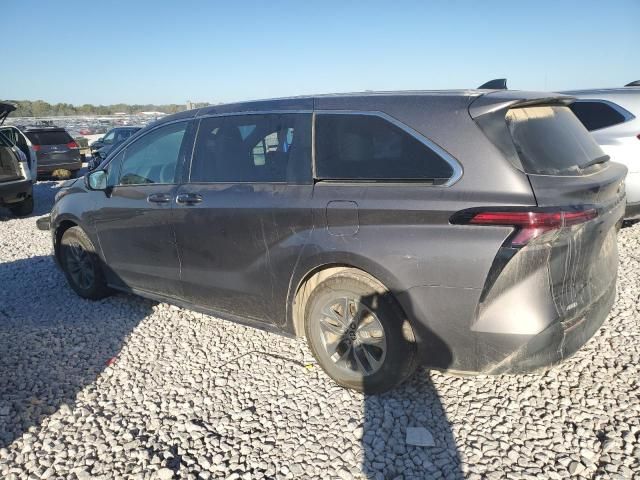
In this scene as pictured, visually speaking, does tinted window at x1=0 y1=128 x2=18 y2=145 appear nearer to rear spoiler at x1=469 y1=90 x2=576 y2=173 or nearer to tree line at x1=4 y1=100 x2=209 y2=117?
rear spoiler at x1=469 y1=90 x2=576 y2=173

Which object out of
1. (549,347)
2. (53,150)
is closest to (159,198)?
(549,347)

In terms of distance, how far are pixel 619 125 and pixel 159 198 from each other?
5.25m

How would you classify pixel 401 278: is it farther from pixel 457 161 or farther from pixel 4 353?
pixel 4 353

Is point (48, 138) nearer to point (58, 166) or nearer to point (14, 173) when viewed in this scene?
point (58, 166)

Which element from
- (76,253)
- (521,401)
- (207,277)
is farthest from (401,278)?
(76,253)

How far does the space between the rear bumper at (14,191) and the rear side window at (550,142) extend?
30.6 feet

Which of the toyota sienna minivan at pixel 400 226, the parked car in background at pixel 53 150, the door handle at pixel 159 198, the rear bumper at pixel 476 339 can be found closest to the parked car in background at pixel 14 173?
the parked car in background at pixel 53 150

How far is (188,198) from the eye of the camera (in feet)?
11.4

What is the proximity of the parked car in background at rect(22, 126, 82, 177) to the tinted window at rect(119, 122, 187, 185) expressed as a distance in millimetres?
12320

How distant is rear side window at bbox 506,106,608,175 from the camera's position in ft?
7.93

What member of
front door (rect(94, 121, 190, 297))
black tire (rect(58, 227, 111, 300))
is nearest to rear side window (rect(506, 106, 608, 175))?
front door (rect(94, 121, 190, 297))

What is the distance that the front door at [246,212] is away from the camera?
297 centimetres

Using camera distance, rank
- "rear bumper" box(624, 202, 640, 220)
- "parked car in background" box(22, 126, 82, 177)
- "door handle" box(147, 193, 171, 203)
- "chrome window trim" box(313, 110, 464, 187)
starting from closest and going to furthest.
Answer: "chrome window trim" box(313, 110, 464, 187)
"door handle" box(147, 193, 171, 203)
"rear bumper" box(624, 202, 640, 220)
"parked car in background" box(22, 126, 82, 177)

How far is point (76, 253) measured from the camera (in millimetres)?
4691
